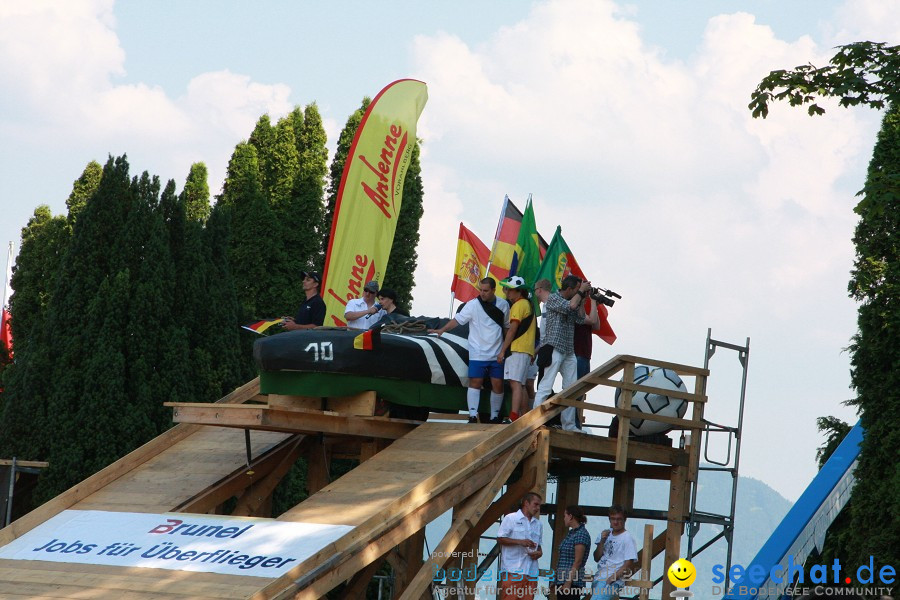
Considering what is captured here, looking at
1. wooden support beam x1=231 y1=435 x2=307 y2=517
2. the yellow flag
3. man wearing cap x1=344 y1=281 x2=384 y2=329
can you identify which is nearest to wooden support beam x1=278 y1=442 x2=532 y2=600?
man wearing cap x1=344 y1=281 x2=384 y2=329

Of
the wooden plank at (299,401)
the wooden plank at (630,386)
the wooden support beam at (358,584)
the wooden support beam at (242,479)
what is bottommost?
the wooden support beam at (358,584)

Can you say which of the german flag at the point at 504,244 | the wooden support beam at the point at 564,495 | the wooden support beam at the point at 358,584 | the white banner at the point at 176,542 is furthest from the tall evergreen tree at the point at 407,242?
the white banner at the point at 176,542

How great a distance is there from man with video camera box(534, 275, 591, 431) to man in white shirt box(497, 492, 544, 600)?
65.3 inches

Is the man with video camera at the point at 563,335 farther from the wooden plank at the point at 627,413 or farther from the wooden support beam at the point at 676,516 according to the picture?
the wooden support beam at the point at 676,516

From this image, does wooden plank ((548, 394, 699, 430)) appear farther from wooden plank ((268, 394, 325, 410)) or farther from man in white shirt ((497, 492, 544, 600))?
wooden plank ((268, 394, 325, 410))

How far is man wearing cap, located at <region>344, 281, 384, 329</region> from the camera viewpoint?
1384cm

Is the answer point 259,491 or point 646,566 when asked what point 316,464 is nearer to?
point 259,491

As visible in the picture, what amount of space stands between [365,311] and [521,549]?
12.5ft

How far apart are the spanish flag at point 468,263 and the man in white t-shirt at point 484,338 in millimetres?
6477

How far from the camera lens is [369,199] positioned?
16.0m

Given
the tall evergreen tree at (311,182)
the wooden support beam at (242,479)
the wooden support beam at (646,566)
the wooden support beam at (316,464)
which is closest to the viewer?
the wooden support beam at (646,566)

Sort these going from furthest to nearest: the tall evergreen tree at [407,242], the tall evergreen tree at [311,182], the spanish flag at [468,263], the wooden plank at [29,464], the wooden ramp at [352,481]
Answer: the tall evergreen tree at [311,182]
the tall evergreen tree at [407,242]
the spanish flag at [468,263]
the wooden plank at [29,464]
the wooden ramp at [352,481]

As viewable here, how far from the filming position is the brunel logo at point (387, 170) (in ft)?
52.5

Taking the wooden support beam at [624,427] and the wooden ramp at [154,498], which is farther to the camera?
the wooden support beam at [624,427]
